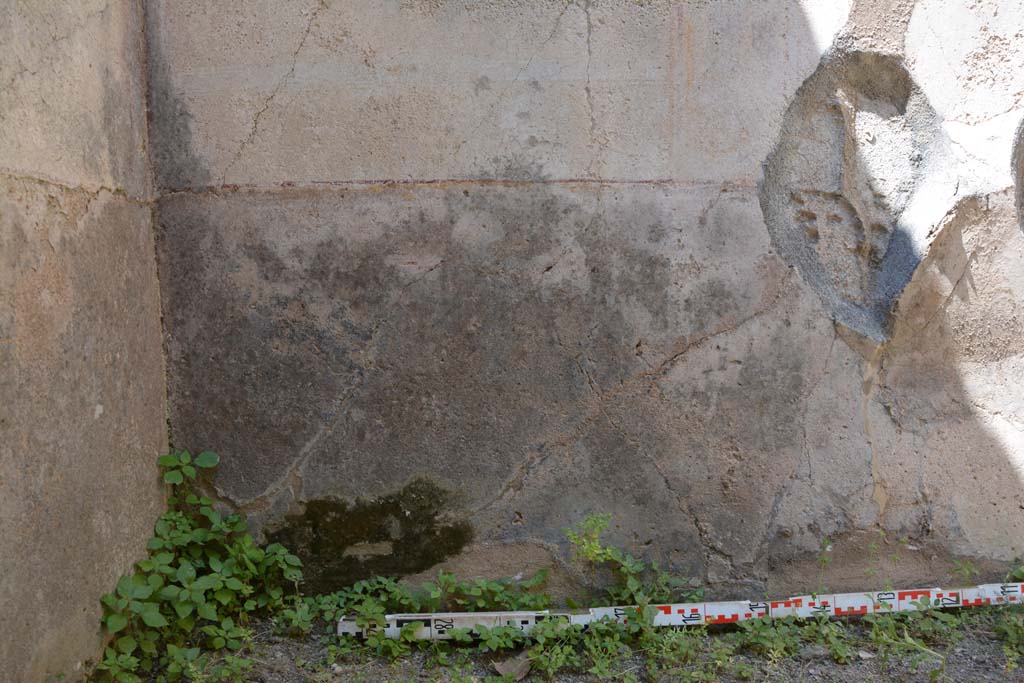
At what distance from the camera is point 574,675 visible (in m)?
2.38

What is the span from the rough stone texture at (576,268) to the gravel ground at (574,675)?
0.31 meters

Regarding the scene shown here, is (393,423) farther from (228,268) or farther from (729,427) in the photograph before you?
(729,427)

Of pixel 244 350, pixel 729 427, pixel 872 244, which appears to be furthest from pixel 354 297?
pixel 872 244

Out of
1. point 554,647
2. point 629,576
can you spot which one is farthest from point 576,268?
point 554,647

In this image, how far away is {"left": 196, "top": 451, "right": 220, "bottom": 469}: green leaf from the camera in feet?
8.32

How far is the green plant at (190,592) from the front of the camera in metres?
2.24

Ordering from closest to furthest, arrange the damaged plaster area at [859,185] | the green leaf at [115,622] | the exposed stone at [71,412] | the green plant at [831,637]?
the exposed stone at [71,412] → the green leaf at [115,622] → the green plant at [831,637] → the damaged plaster area at [859,185]

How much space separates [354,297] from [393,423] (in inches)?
17.1

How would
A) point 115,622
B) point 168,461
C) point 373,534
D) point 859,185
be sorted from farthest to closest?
point 859,185 → point 373,534 → point 168,461 → point 115,622

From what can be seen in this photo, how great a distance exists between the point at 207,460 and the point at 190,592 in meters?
0.41

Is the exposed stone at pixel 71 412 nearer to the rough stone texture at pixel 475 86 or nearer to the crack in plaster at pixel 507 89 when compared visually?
the rough stone texture at pixel 475 86

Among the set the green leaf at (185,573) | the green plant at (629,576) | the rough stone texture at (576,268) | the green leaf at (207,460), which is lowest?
the green plant at (629,576)

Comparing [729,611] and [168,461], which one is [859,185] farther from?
[168,461]

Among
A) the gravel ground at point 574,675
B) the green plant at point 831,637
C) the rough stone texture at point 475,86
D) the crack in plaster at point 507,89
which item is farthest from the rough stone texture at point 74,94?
the green plant at point 831,637
